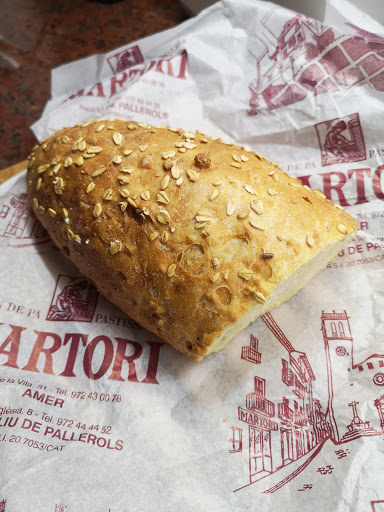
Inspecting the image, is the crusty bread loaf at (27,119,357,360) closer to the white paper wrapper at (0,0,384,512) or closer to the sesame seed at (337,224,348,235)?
the sesame seed at (337,224,348,235)

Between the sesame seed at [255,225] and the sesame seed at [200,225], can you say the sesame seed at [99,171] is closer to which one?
the sesame seed at [200,225]

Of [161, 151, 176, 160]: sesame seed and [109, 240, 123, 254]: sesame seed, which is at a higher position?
[161, 151, 176, 160]: sesame seed

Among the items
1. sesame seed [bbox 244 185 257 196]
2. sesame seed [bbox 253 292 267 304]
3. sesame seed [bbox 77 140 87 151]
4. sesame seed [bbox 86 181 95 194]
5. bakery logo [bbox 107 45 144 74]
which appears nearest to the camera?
sesame seed [bbox 253 292 267 304]

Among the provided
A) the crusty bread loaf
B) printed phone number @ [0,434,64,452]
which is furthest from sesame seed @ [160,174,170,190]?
printed phone number @ [0,434,64,452]

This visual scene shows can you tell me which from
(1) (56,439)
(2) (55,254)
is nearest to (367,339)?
(1) (56,439)

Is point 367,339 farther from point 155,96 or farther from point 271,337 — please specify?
point 155,96

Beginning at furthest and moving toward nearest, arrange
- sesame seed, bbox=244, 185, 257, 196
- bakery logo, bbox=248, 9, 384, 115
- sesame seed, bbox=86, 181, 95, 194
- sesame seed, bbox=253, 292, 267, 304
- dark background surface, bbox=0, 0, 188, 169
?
dark background surface, bbox=0, 0, 188, 169, bakery logo, bbox=248, 9, 384, 115, sesame seed, bbox=86, 181, 95, 194, sesame seed, bbox=244, 185, 257, 196, sesame seed, bbox=253, 292, 267, 304
